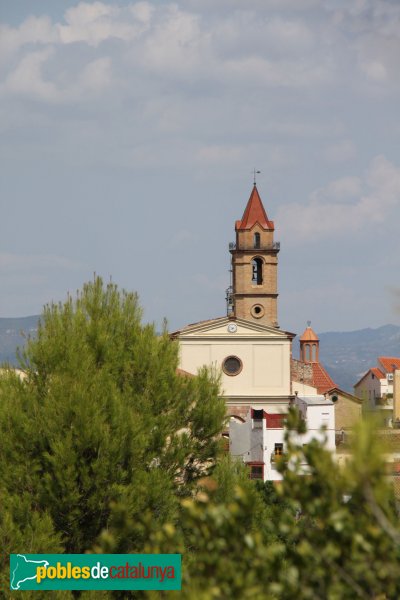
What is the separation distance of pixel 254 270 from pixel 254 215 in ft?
19.6

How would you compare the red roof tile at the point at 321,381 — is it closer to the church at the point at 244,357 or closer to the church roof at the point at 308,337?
the church roof at the point at 308,337

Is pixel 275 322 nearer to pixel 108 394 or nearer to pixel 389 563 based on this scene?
pixel 108 394

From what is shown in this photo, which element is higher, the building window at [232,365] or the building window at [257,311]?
the building window at [257,311]

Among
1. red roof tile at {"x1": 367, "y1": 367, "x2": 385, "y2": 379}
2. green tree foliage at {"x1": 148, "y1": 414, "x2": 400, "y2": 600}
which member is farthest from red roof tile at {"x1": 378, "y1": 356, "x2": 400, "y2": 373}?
green tree foliage at {"x1": 148, "y1": 414, "x2": 400, "y2": 600}

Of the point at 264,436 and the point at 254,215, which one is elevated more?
the point at 254,215

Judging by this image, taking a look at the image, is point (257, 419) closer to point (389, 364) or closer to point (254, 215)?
point (254, 215)

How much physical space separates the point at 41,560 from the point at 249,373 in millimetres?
50736

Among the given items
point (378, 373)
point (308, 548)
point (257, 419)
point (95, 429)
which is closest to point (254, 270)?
point (257, 419)

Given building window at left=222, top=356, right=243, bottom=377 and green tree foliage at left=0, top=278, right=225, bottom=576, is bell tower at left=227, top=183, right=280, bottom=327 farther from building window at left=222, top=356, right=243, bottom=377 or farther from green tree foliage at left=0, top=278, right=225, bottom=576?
green tree foliage at left=0, top=278, right=225, bottom=576

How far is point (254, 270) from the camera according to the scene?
8538cm

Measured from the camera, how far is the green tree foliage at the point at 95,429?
2009 cm

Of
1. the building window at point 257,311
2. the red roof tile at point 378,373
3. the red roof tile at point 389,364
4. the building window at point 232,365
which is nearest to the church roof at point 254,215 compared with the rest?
the building window at point 257,311

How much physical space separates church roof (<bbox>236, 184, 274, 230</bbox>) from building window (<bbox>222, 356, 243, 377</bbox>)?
829 inches

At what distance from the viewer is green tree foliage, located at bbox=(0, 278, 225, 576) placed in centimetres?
2009
